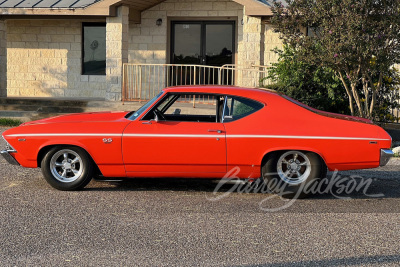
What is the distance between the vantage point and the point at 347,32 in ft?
39.5

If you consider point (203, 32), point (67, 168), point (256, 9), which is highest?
point (256, 9)

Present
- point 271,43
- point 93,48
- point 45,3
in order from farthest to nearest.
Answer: point 93,48
point 271,43
point 45,3

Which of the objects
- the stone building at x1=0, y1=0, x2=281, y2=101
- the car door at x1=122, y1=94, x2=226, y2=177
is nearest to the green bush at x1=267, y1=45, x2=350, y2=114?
the stone building at x1=0, y1=0, x2=281, y2=101

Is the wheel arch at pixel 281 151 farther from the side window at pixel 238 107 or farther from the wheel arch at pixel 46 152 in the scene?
the wheel arch at pixel 46 152

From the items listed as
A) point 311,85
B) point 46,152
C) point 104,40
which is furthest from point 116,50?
point 46,152

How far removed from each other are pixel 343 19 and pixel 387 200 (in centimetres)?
492

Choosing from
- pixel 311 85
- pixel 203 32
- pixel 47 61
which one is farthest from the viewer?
pixel 47 61

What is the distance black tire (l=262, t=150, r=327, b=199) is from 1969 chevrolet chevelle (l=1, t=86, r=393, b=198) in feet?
0.04

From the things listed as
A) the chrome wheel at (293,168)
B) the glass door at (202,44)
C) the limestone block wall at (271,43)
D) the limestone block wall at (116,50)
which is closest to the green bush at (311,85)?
the limestone block wall at (271,43)

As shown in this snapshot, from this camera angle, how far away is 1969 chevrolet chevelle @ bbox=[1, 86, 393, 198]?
791 cm

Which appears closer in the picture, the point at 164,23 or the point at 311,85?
the point at 311,85

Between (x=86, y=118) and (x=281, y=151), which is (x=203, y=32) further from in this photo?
(x=281, y=151)

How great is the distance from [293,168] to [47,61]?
50.3ft

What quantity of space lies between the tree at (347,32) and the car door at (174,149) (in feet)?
16.2
